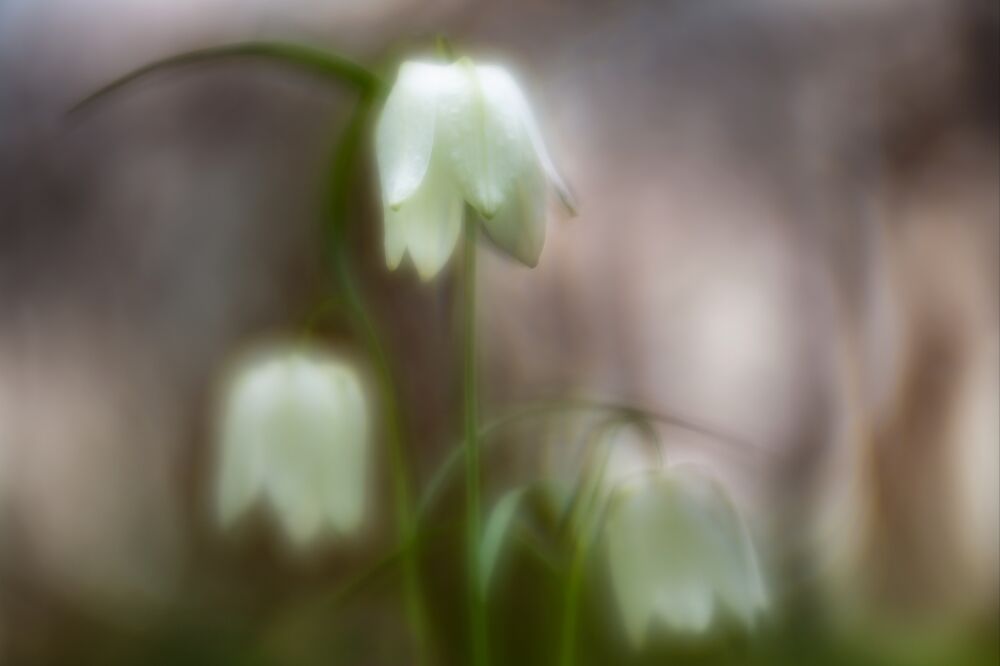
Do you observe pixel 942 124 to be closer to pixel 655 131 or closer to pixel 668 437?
pixel 655 131

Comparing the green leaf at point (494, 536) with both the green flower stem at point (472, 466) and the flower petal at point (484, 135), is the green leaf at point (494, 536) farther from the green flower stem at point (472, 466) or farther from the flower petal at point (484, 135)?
the flower petal at point (484, 135)

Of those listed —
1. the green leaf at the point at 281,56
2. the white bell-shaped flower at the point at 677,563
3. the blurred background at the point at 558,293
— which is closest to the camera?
the green leaf at the point at 281,56

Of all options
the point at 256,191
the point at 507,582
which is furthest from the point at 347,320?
the point at 507,582

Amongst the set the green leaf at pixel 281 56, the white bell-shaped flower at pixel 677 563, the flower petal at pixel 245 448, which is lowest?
the white bell-shaped flower at pixel 677 563

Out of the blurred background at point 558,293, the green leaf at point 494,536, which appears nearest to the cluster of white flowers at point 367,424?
the green leaf at point 494,536

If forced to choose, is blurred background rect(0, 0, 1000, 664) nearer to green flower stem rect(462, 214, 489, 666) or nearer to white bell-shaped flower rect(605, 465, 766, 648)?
white bell-shaped flower rect(605, 465, 766, 648)

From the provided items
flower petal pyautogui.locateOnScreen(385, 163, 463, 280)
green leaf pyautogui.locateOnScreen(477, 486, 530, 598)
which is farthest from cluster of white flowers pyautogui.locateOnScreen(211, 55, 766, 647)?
green leaf pyautogui.locateOnScreen(477, 486, 530, 598)
